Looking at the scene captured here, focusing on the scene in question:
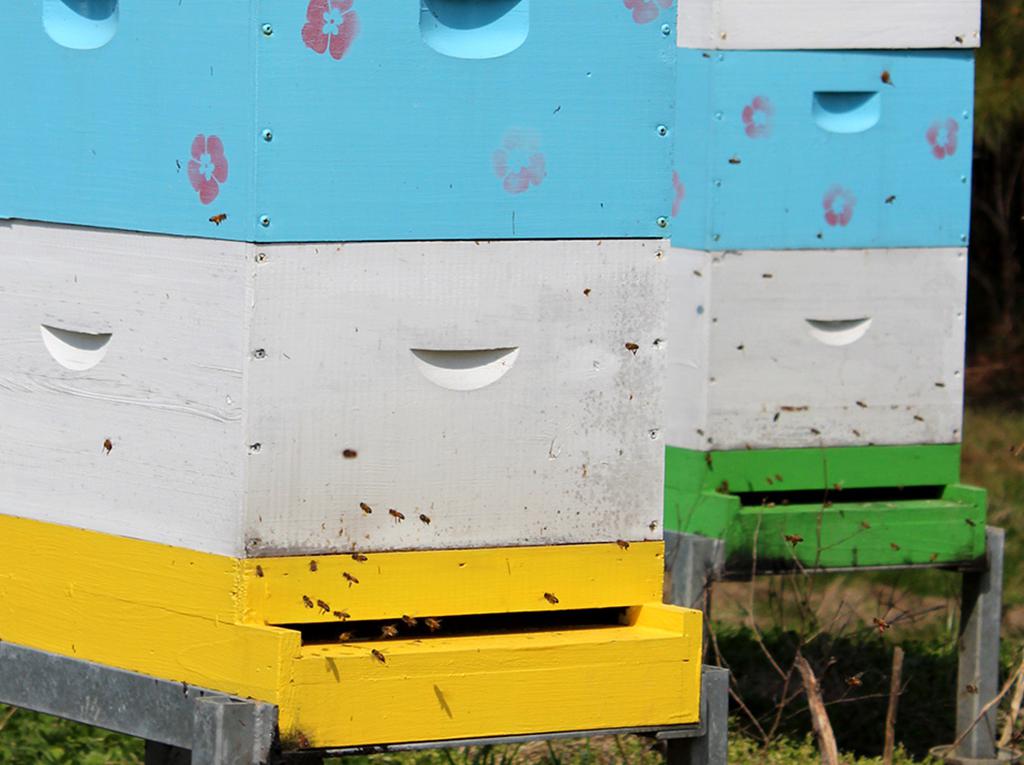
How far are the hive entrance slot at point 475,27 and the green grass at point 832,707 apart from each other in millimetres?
1907

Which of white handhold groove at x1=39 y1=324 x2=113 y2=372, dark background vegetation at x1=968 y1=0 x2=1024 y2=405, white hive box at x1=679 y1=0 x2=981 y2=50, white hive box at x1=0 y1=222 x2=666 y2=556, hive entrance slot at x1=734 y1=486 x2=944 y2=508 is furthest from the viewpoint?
dark background vegetation at x1=968 y1=0 x2=1024 y2=405

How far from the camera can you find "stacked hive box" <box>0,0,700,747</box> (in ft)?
11.1

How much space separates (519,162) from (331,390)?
1.79ft

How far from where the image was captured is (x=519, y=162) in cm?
359

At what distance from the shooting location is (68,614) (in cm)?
377

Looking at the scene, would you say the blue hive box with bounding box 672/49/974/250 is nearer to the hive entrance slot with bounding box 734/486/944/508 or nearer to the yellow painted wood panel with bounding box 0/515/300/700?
the hive entrance slot with bounding box 734/486/944/508

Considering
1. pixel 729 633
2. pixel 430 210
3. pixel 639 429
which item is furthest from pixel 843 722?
pixel 430 210

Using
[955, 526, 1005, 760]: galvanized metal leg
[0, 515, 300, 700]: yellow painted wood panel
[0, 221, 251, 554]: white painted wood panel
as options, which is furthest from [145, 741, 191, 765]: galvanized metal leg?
[955, 526, 1005, 760]: galvanized metal leg

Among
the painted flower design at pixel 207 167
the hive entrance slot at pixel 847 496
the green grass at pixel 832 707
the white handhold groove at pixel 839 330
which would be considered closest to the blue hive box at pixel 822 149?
the white handhold groove at pixel 839 330

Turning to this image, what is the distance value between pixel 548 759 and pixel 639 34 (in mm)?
2887

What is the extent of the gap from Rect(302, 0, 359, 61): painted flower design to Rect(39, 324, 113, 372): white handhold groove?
698 mm

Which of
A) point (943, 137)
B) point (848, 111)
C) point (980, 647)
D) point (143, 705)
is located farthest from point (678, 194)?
point (143, 705)

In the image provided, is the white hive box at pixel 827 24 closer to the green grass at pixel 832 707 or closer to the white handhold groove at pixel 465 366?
the green grass at pixel 832 707

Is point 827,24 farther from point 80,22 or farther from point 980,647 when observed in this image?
point 80,22
